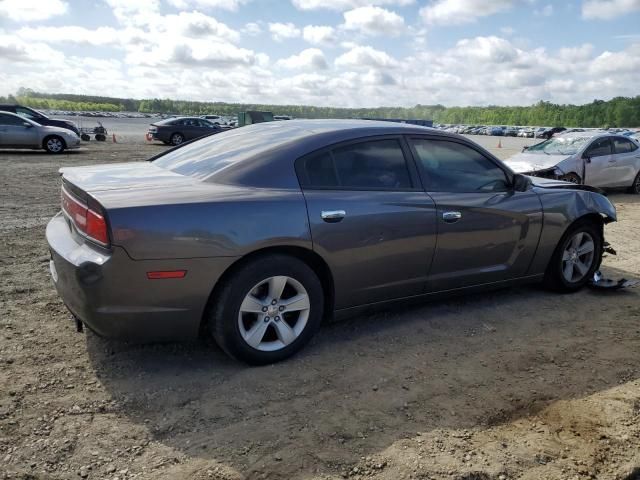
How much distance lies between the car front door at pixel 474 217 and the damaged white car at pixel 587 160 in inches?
260

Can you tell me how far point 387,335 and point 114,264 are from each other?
2.04 meters

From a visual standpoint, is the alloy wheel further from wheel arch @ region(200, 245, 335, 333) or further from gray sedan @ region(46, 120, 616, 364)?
wheel arch @ region(200, 245, 335, 333)

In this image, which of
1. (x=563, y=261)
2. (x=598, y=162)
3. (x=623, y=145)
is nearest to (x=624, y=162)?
(x=623, y=145)

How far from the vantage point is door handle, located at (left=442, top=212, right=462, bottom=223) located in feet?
13.1

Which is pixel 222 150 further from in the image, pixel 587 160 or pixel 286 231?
pixel 587 160

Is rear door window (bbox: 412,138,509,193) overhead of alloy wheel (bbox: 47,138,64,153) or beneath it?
overhead

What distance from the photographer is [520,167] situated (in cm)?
1091

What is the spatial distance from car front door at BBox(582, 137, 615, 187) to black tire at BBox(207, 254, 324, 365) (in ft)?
32.3

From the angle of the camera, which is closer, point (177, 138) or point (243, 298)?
point (243, 298)

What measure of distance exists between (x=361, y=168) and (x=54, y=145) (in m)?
16.8

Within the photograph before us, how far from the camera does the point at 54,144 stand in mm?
17641

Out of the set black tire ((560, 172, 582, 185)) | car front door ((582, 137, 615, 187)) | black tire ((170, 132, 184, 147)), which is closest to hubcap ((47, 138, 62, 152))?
black tire ((170, 132, 184, 147))

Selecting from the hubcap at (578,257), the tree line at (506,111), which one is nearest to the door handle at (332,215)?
the hubcap at (578,257)

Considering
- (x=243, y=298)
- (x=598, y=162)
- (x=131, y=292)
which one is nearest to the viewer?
(x=131, y=292)
